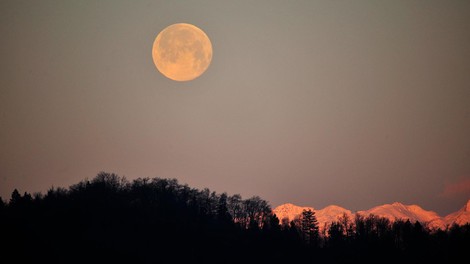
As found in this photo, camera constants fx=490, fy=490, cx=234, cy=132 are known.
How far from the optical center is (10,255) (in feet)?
342

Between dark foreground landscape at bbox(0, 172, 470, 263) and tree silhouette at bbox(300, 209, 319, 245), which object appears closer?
dark foreground landscape at bbox(0, 172, 470, 263)

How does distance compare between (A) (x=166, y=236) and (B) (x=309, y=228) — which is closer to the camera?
(A) (x=166, y=236)

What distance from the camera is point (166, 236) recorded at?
445ft

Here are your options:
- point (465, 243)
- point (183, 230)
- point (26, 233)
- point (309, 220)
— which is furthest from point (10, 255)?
point (465, 243)

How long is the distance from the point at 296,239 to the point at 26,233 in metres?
80.8

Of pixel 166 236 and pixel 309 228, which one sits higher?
Answer: pixel 309 228

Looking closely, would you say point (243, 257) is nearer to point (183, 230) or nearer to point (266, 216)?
point (183, 230)

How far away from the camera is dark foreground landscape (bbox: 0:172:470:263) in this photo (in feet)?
381

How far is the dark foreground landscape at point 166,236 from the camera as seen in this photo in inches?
4572

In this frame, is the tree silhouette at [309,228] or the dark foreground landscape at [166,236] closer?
the dark foreground landscape at [166,236]

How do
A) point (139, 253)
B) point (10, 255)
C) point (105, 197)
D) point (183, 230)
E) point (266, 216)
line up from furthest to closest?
1. point (266, 216)
2. point (105, 197)
3. point (183, 230)
4. point (139, 253)
5. point (10, 255)

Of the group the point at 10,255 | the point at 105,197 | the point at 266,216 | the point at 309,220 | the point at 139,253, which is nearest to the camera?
the point at 10,255

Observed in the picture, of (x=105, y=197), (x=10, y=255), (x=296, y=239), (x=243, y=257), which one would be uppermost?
(x=105, y=197)

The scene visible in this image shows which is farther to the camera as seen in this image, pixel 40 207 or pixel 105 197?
pixel 105 197
